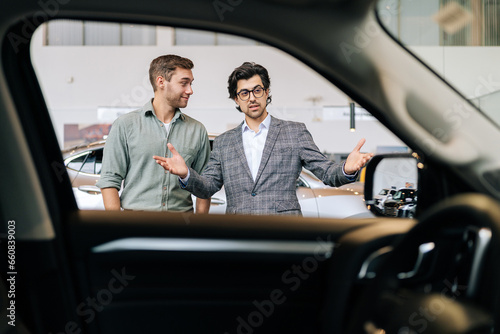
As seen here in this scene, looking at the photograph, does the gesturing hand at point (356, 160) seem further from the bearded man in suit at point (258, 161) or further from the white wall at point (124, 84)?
the white wall at point (124, 84)

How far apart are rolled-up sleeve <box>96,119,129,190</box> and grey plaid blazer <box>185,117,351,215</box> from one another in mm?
436

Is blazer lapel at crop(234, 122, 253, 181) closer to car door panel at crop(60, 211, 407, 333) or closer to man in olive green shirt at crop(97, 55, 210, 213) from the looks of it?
man in olive green shirt at crop(97, 55, 210, 213)

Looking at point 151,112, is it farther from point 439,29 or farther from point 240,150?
point 439,29

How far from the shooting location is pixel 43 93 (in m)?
1.00

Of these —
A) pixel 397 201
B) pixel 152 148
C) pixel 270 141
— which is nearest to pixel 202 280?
pixel 397 201

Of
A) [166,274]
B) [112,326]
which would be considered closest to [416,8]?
[166,274]

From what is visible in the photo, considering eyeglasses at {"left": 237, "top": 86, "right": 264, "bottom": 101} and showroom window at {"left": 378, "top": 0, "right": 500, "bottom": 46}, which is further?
eyeglasses at {"left": 237, "top": 86, "right": 264, "bottom": 101}

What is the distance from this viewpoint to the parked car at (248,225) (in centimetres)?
79

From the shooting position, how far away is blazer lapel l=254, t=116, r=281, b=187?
1.96m

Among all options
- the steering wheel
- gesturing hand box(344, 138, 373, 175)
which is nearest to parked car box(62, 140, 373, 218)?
gesturing hand box(344, 138, 373, 175)

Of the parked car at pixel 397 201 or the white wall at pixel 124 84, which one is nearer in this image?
the parked car at pixel 397 201

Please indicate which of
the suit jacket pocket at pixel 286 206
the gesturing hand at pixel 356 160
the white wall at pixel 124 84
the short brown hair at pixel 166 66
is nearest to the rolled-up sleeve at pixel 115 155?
the short brown hair at pixel 166 66

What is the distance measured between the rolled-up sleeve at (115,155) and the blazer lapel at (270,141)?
681 mm

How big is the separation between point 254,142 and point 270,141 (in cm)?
9
